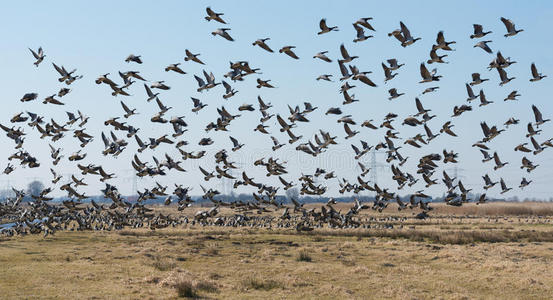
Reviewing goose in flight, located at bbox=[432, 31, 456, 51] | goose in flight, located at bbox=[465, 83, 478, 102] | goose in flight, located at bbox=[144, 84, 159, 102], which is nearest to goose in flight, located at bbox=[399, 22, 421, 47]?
goose in flight, located at bbox=[432, 31, 456, 51]

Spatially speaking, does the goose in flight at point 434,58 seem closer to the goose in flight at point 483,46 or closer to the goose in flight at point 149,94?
the goose in flight at point 483,46

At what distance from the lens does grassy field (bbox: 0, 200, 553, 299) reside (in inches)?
1417

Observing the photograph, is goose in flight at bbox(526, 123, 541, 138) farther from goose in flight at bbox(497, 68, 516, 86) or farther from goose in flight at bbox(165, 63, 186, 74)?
goose in flight at bbox(165, 63, 186, 74)

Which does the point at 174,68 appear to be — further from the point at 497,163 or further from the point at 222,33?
the point at 497,163

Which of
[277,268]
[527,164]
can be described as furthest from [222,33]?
[277,268]

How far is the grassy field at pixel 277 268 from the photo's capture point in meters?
36.0

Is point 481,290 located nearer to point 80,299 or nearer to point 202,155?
point 202,155

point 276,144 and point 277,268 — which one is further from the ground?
point 276,144

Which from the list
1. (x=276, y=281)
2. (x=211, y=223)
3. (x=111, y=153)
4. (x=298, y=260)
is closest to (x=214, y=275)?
(x=276, y=281)

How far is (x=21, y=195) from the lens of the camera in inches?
1583

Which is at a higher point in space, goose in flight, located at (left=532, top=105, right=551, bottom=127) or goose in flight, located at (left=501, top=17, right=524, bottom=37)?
goose in flight, located at (left=501, top=17, right=524, bottom=37)

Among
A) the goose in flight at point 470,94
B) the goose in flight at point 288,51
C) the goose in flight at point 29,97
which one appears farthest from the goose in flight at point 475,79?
the goose in flight at point 29,97

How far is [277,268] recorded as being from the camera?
4634 cm

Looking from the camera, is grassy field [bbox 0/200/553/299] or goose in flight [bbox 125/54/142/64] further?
grassy field [bbox 0/200/553/299]
